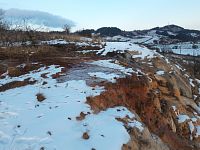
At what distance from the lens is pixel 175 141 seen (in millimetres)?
13430

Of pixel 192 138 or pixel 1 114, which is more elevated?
pixel 1 114

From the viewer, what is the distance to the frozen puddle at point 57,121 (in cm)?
969

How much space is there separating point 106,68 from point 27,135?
8321 mm

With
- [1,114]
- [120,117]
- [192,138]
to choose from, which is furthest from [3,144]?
[192,138]

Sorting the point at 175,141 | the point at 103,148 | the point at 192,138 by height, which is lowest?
the point at 192,138

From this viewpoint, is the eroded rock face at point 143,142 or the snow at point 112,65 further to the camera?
the snow at point 112,65

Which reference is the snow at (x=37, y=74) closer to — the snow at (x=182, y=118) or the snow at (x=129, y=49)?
the snow at (x=182, y=118)

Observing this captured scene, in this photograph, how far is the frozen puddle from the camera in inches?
381

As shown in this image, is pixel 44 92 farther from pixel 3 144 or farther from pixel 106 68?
pixel 106 68

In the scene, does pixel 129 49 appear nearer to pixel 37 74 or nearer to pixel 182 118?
pixel 182 118

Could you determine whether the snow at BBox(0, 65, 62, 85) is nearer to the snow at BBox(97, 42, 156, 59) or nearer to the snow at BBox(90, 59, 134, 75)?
the snow at BBox(90, 59, 134, 75)

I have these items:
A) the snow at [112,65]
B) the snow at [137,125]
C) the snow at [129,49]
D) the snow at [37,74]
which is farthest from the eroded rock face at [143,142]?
the snow at [129,49]

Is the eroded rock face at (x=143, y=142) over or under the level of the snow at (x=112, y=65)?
under

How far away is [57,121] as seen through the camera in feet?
35.1
